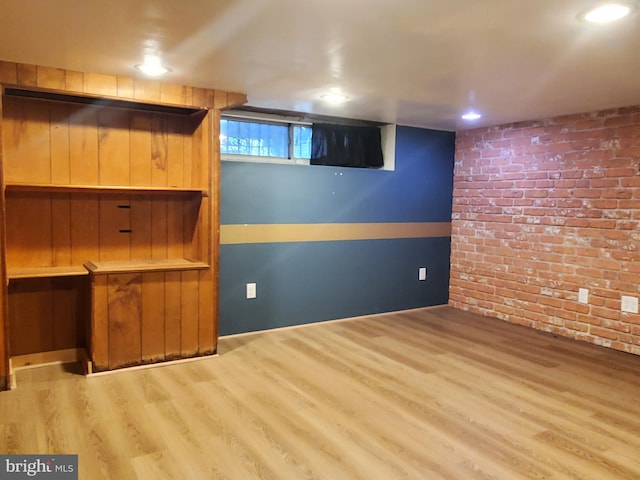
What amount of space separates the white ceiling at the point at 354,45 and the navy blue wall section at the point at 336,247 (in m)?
1.01

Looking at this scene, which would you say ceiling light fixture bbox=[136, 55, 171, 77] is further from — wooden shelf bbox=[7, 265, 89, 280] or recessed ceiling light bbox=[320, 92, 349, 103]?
wooden shelf bbox=[7, 265, 89, 280]

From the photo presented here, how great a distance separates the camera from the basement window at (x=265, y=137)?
13.7ft

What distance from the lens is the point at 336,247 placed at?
15.2 feet

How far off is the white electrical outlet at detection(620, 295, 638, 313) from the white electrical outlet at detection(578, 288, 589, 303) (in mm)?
278

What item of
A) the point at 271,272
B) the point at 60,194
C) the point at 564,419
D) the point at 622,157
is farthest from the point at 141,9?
the point at 622,157

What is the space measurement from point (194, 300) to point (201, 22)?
6.61 ft

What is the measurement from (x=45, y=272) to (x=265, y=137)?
6.80 feet

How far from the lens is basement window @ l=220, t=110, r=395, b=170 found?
4.17m

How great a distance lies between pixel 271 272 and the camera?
4285 mm

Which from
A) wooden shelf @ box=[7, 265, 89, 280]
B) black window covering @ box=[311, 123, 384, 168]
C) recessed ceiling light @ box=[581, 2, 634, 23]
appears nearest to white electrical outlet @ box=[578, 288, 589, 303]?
black window covering @ box=[311, 123, 384, 168]

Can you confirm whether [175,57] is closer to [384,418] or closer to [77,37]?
[77,37]

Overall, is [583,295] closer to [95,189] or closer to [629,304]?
[629,304]

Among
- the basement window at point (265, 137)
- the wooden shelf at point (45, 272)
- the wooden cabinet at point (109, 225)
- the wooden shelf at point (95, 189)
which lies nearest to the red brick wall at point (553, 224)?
the basement window at point (265, 137)

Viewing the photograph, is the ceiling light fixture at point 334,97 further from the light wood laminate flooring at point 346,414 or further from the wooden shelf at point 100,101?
the light wood laminate flooring at point 346,414
